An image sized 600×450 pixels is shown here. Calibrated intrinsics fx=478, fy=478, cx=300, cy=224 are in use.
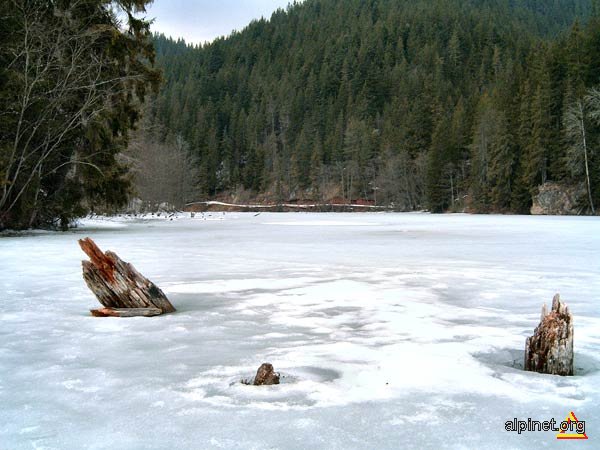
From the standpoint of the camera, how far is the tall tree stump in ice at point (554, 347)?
306cm

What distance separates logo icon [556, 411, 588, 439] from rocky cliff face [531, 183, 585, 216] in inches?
1865

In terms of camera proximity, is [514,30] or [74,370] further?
[514,30]

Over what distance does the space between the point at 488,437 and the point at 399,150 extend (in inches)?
3053

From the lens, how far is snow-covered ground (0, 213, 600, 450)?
2.20 metres

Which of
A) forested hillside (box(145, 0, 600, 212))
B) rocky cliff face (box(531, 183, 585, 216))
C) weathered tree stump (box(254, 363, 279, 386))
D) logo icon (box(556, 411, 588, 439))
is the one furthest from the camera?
forested hillside (box(145, 0, 600, 212))

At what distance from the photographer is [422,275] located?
24.3 feet

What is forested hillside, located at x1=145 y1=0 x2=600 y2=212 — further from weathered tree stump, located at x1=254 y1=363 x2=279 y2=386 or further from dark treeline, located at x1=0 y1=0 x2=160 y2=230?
weathered tree stump, located at x1=254 y1=363 x2=279 y2=386

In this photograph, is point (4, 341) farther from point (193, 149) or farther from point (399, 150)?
point (193, 149)

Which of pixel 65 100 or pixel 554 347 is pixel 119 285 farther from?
pixel 65 100

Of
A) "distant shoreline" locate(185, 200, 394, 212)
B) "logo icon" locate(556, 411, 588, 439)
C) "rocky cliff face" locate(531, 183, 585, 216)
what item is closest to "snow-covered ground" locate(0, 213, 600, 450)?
"logo icon" locate(556, 411, 588, 439)

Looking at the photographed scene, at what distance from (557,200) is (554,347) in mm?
47399

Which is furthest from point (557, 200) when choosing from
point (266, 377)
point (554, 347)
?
point (266, 377)

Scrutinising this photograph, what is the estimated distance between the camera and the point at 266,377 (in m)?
2.82

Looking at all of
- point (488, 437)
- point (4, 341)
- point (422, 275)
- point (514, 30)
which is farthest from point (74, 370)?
point (514, 30)
